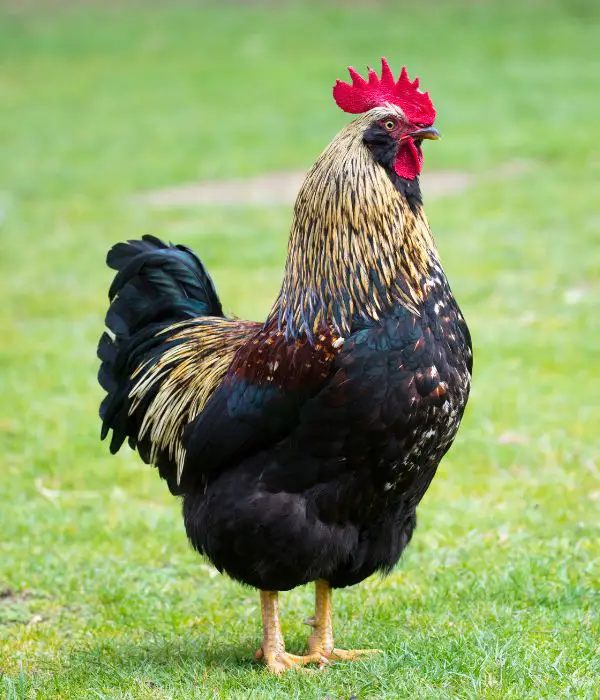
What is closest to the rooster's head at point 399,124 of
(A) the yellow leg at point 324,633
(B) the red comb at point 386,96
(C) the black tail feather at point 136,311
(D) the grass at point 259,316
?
(B) the red comb at point 386,96

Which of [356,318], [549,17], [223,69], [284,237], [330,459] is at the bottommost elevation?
[330,459]

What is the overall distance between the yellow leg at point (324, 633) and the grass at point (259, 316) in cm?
17

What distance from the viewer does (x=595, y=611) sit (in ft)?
18.0

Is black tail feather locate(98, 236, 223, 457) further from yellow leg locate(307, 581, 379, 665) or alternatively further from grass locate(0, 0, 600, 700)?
yellow leg locate(307, 581, 379, 665)

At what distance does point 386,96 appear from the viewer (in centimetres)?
480

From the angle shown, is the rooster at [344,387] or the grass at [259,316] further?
the grass at [259,316]

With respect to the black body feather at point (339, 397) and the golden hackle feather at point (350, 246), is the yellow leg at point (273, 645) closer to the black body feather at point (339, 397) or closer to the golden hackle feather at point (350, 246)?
the black body feather at point (339, 397)

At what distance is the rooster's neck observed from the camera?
4.64 m

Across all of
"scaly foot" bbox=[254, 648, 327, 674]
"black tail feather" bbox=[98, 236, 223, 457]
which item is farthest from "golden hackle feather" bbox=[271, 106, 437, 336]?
"scaly foot" bbox=[254, 648, 327, 674]

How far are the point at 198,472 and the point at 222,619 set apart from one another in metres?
1.14

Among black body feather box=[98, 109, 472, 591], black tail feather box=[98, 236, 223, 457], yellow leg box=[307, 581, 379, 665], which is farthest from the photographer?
black tail feather box=[98, 236, 223, 457]

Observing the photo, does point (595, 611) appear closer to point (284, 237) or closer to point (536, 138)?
point (284, 237)

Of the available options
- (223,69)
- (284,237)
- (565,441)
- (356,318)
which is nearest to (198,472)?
(356,318)

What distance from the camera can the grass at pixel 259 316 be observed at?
5152 mm
